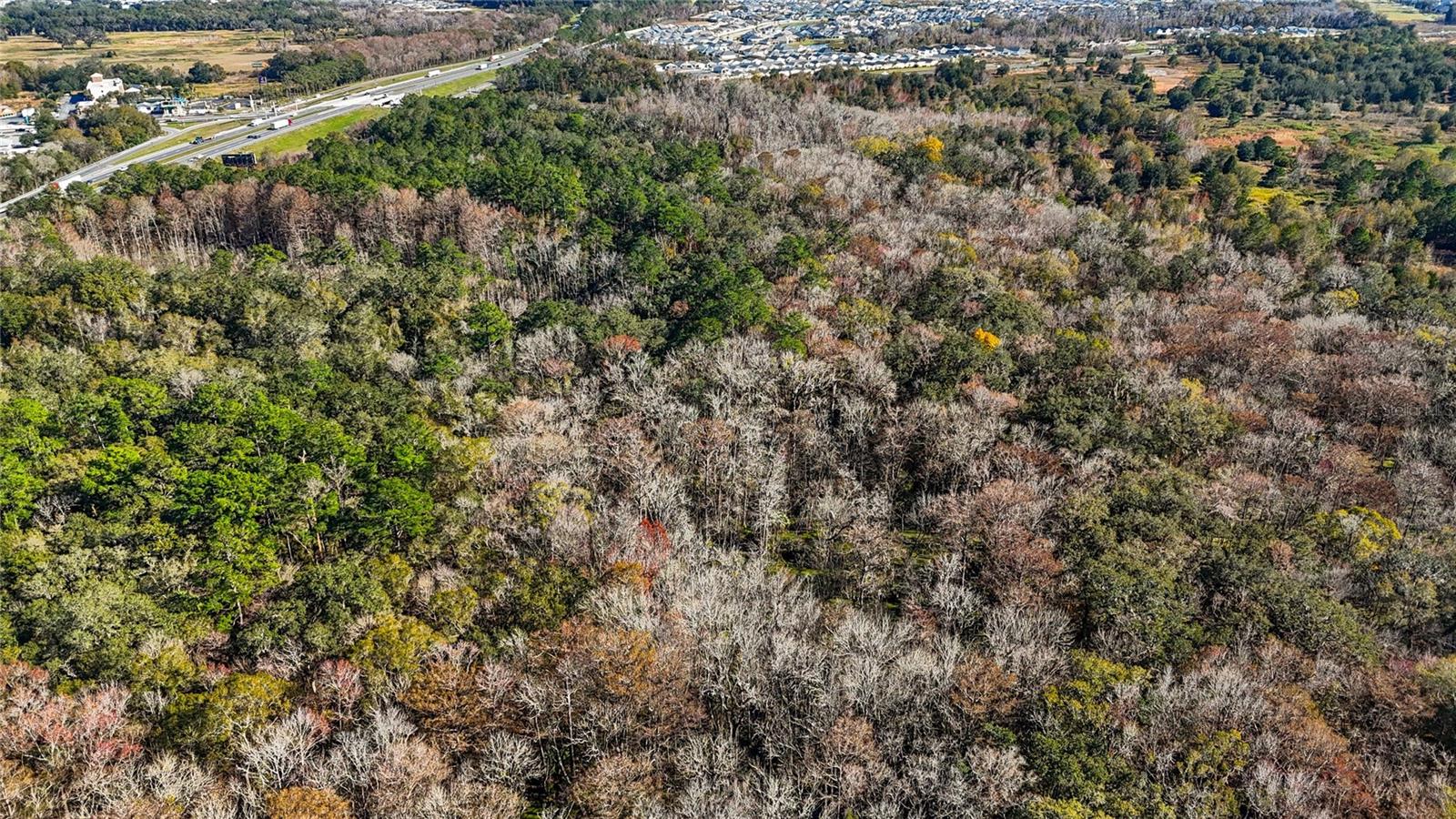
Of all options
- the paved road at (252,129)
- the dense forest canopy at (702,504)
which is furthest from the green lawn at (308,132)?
the dense forest canopy at (702,504)

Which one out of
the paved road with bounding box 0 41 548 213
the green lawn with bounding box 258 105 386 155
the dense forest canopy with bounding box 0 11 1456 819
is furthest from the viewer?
the green lawn with bounding box 258 105 386 155

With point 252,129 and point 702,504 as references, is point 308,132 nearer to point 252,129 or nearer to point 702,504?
point 252,129

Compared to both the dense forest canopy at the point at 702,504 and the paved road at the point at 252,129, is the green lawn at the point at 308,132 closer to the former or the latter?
the paved road at the point at 252,129

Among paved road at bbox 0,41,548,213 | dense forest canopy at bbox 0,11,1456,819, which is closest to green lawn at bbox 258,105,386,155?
paved road at bbox 0,41,548,213

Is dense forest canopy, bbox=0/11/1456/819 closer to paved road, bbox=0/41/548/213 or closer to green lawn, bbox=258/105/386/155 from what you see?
paved road, bbox=0/41/548/213

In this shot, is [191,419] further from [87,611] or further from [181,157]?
[181,157]

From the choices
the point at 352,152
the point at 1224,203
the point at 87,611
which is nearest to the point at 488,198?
the point at 352,152

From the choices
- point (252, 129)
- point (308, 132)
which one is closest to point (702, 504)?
point (308, 132)
